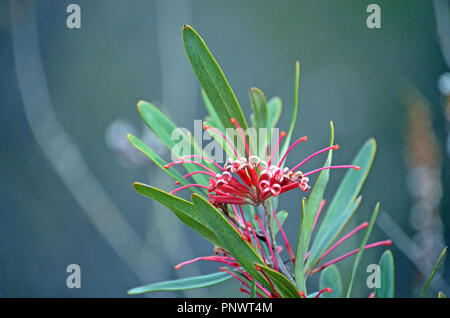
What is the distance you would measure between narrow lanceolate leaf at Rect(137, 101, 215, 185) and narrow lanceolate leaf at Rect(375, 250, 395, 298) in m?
0.25

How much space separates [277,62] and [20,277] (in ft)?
4.38

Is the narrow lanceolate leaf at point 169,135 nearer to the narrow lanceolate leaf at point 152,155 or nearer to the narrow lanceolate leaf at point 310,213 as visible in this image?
the narrow lanceolate leaf at point 152,155

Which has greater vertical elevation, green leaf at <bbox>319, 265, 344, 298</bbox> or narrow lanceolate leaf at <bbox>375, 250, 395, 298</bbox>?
narrow lanceolate leaf at <bbox>375, 250, 395, 298</bbox>

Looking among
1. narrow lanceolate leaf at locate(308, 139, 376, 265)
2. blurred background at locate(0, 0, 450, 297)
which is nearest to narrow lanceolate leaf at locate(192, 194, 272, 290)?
narrow lanceolate leaf at locate(308, 139, 376, 265)

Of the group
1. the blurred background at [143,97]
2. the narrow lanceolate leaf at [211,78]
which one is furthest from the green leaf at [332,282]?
the blurred background at [143,97]

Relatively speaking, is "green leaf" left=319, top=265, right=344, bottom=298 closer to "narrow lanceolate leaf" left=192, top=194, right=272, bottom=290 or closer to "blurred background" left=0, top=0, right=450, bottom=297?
"narrow lanceolate leaf" left=192, top=194, right=272, bottom=290

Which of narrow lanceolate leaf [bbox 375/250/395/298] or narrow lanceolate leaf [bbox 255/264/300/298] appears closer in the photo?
narrow lanceolate leaf [bbox 255/264/300/298]

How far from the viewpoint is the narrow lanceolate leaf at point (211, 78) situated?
367 mm

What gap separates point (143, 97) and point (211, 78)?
1.30 meters

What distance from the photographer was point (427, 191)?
3.07 feet

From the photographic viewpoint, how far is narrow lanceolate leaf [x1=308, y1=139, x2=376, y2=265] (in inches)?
18.1

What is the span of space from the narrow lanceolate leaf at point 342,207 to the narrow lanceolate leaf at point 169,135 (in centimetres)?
16

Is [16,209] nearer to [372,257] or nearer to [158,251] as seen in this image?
[158,251]

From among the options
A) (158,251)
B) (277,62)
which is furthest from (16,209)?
(277,62)
